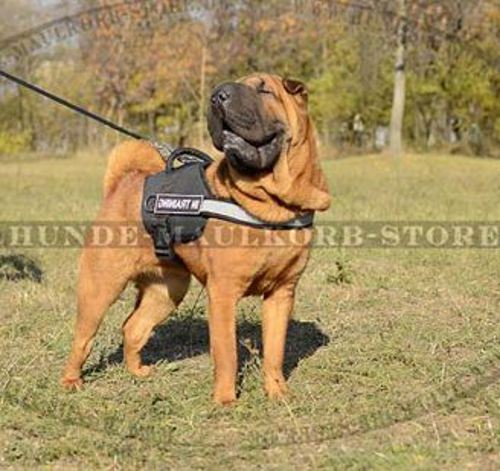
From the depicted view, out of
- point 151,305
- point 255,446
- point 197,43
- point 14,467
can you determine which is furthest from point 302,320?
point 197,43

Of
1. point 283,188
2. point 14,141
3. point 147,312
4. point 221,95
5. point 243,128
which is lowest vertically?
point 14,141

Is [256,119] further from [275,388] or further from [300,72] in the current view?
[300,72]

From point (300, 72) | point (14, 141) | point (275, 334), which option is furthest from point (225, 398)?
point (14, 141)

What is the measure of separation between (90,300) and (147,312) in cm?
57

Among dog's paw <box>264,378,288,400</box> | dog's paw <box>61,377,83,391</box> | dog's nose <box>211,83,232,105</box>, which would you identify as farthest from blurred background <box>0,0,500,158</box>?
dog's nose <box>211,83,232,105</box>

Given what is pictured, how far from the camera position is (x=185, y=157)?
4859mm

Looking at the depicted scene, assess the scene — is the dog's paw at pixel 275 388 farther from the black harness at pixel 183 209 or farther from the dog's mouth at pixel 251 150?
the dog's mouth at pixel 251 150

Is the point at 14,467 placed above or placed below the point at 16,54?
below

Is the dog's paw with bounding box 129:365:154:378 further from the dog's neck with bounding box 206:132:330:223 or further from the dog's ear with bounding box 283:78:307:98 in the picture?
the dog's ear with bounding box 283:78:307:98

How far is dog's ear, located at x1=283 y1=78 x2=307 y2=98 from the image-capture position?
3.97 meters

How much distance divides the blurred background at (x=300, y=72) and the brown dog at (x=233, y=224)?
1221cm

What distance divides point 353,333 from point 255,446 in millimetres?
2168

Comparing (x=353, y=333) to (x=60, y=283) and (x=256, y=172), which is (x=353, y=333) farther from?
(x=60, y=283)

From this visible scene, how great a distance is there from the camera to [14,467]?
3.45 metres
